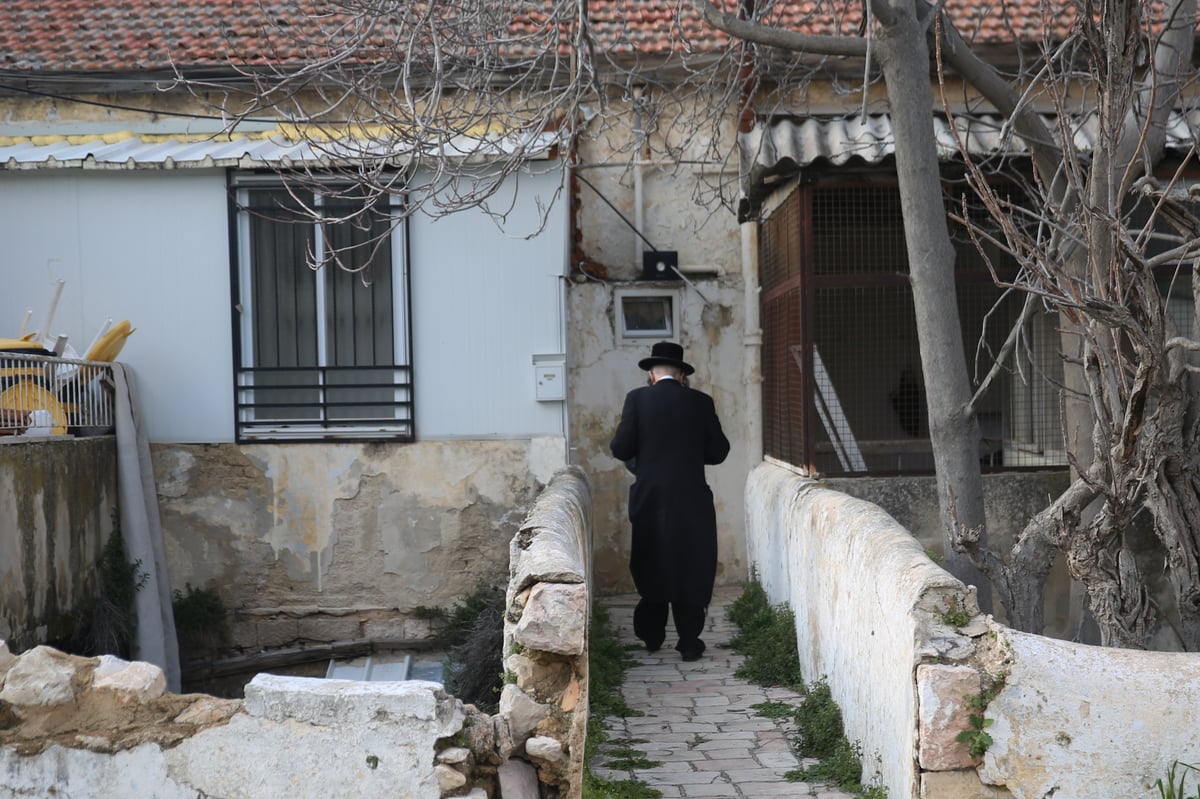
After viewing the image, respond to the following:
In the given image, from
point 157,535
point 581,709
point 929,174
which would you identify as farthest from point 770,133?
point 157,535

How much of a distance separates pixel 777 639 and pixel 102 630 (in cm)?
450

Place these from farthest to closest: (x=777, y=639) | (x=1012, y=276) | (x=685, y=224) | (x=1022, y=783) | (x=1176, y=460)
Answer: (x=685, y=224)
(x=1012, y=276)
(x=777, y=639)
(x=1176, y=460)
(x=1022, y=783)

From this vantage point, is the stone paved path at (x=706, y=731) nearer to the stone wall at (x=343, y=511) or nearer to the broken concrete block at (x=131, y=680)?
the stone wall at (x=343, y=511)

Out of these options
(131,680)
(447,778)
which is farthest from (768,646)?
(131,680)

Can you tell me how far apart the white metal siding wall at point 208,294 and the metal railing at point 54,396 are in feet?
1.46

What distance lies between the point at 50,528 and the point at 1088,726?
21.1ft

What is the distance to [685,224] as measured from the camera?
1044 cm

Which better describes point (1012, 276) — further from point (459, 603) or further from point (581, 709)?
point (581, 709)

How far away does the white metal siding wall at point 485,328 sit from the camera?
8.98 metres

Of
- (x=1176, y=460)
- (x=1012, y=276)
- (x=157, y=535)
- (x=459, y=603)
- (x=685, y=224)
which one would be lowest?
(x=459, y=603)

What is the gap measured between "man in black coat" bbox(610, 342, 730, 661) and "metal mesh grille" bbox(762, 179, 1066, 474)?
0.71m

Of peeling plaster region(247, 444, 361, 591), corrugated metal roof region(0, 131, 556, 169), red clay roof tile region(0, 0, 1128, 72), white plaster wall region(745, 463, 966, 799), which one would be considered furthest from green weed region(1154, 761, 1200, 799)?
red clay roof tile region(0, 0, 1128, 72)

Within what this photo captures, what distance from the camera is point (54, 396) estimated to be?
820 centimetres

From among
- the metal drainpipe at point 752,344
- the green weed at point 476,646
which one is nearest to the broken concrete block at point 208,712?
the green weed at point 476,646
